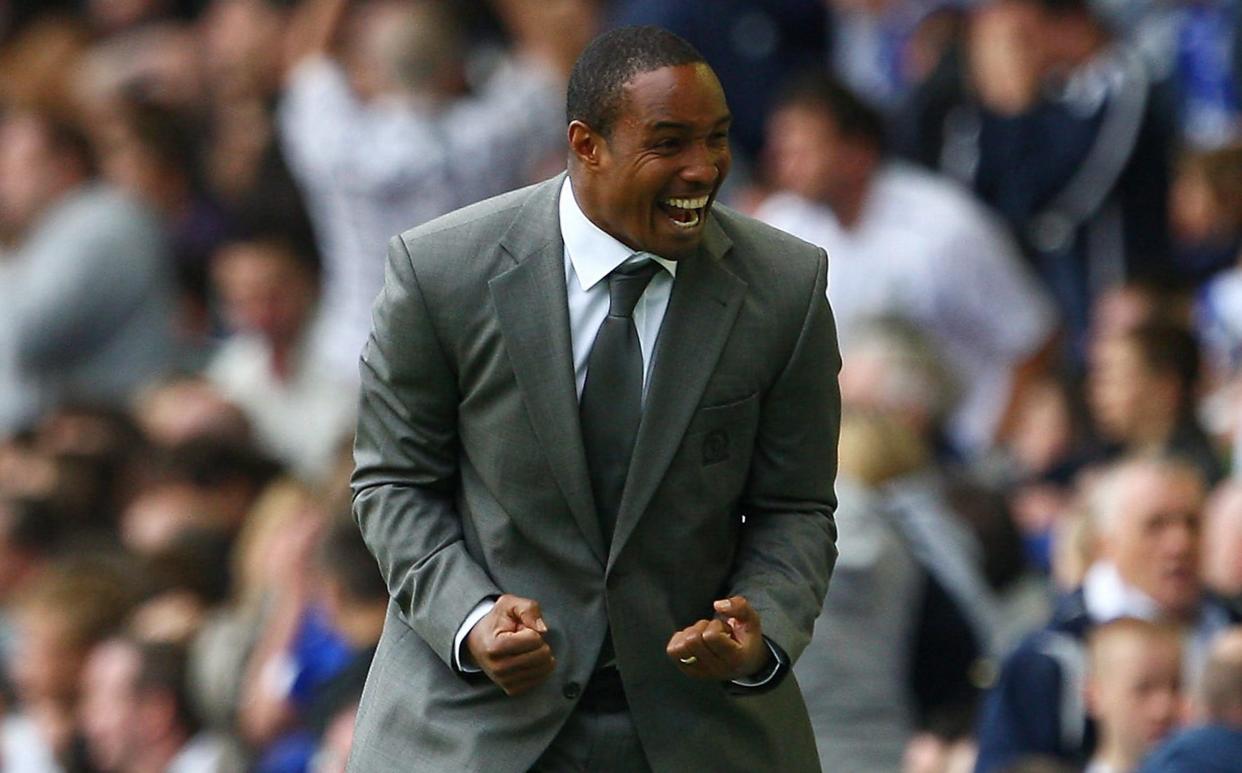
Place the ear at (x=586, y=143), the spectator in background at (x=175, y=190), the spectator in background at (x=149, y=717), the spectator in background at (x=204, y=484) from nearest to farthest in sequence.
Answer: the ear at (x=586, y=143) < the spectator in background at (x=149, y=717) < the spectator in background at (x=204, y=484) < the spectator in background at (x=175, y=190)

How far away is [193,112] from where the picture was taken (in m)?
12.9

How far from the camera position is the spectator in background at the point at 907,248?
387 inches

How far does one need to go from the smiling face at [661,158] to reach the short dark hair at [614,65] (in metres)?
0.01

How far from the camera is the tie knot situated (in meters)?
4.13

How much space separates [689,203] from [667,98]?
0.16m

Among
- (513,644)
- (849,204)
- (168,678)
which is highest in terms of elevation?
(513,644)

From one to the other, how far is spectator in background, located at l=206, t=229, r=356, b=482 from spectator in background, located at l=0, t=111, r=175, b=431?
0.42 m

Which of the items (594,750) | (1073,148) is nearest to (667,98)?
(594,750)

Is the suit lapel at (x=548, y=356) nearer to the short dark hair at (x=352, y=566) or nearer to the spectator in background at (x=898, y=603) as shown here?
the spectator in background at (x=898, y=603)

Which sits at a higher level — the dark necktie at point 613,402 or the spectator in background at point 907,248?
the dark necktie at point 613,402

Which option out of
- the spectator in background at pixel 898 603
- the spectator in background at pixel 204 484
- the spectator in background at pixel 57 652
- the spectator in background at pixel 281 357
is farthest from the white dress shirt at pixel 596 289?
the spectator in background at pixel 281 357

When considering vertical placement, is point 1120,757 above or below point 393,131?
below

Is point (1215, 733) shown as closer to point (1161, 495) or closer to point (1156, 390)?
point (1161, 495)

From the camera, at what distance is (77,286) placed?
11.1m
